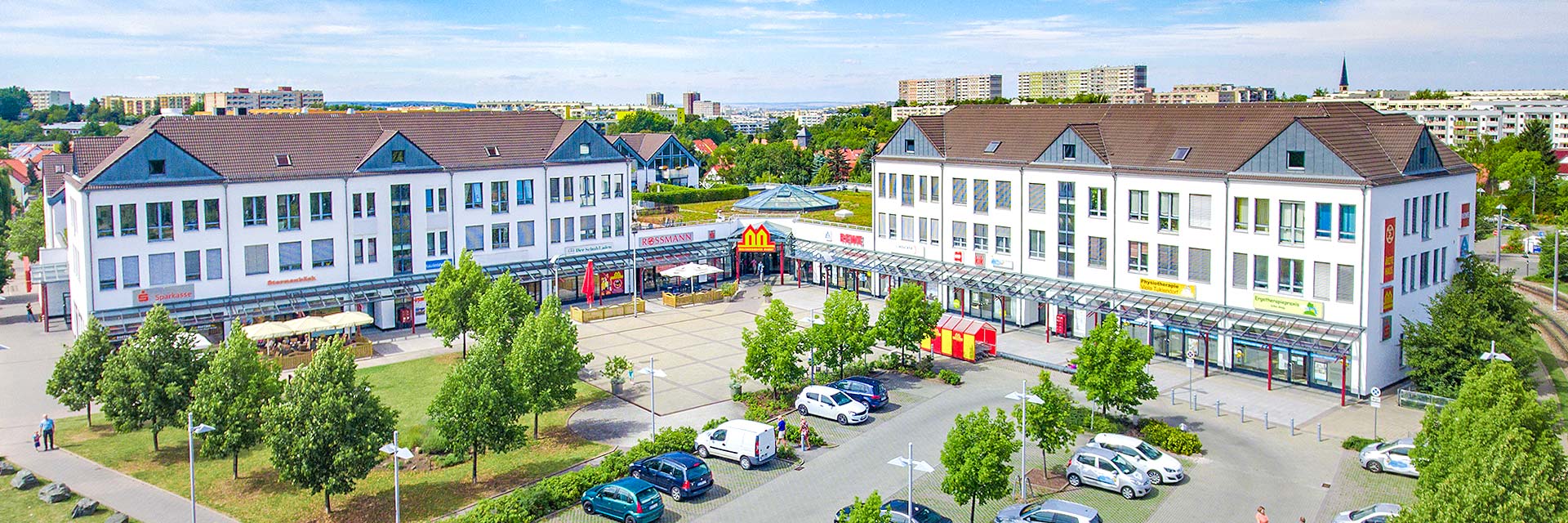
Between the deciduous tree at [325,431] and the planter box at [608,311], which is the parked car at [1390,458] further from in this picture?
the planter box at [608,311]

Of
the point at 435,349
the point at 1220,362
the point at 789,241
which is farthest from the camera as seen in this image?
the point at 789,241

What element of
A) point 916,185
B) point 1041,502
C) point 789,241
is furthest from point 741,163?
point 1041,502

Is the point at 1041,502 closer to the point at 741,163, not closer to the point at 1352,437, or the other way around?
the point at 1352,437

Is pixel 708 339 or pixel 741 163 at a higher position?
pixel 741 163

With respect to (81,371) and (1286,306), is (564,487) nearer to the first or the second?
(81,371)

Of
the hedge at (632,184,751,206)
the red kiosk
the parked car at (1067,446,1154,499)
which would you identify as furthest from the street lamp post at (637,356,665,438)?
the hedge at (632,184,751,206)

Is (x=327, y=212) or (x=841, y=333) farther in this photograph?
(x=327, y=212)

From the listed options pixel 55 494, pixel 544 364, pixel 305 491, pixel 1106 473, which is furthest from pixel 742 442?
pixel 55 494

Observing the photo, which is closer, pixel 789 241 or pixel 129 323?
pixel 129 323
